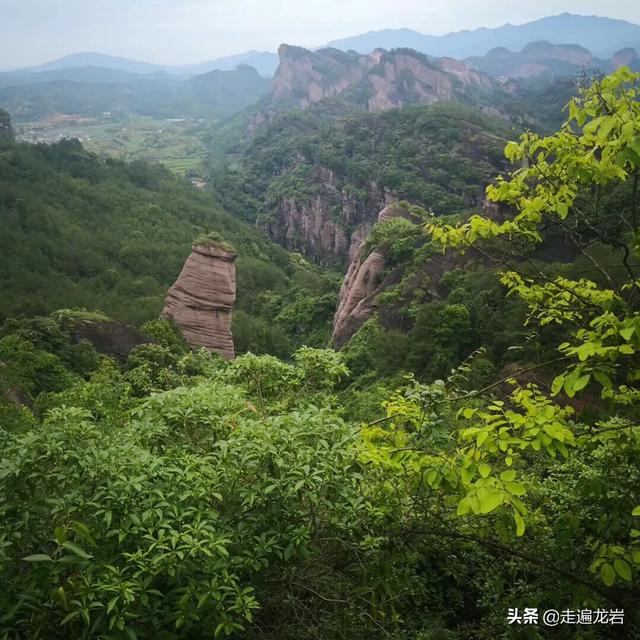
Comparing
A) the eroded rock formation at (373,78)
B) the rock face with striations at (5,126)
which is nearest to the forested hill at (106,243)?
the rock face with striations at (5,126)

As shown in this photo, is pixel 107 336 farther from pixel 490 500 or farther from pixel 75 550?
pixel 490 500

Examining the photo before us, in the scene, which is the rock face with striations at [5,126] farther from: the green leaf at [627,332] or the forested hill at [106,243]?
the green leaf at [627,332]

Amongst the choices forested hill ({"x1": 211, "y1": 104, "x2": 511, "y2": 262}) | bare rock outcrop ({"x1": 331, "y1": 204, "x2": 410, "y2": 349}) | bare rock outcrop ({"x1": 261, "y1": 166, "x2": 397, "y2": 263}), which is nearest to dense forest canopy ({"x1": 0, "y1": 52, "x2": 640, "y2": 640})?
bare rock outcrop ({"x1": 331, "y1": 204, "x2": 410, "y2": 349})

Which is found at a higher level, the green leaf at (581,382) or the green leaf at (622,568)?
the green leaf at (581,382)

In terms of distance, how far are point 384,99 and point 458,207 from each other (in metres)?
94.5

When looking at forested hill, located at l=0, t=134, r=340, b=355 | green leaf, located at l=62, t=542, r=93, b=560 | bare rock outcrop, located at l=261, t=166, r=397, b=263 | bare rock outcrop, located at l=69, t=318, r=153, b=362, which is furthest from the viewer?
bare rock outcrop, located at l=261, t=166, r=397, b=263

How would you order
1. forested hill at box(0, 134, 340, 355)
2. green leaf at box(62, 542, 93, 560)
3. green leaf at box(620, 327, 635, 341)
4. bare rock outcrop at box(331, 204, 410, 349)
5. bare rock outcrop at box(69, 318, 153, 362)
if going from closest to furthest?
green leaf at box(620, 327, 635, 341), green leaf at box(62, 542, 93, 560), bare rock outcrop at box(69, 318, 153, 362), bare rock outcrop at box(331, 204, 410, 349), forested hill at box(0, 134, 340, 355)

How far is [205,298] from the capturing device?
88.7ft

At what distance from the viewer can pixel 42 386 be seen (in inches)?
643

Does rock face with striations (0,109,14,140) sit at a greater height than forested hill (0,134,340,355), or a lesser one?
greater

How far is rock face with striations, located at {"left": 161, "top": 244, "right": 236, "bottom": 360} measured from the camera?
26812 mm

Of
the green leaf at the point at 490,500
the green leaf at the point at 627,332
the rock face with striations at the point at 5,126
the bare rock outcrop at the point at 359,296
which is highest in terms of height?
the rock face with striations at the point at 5,126

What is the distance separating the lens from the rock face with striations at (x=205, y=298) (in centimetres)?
2681

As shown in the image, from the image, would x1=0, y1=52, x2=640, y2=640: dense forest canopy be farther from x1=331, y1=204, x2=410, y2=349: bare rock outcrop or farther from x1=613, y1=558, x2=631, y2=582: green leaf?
x1=331, y1=204, x2=410, y2=349: bare rock outcrop
